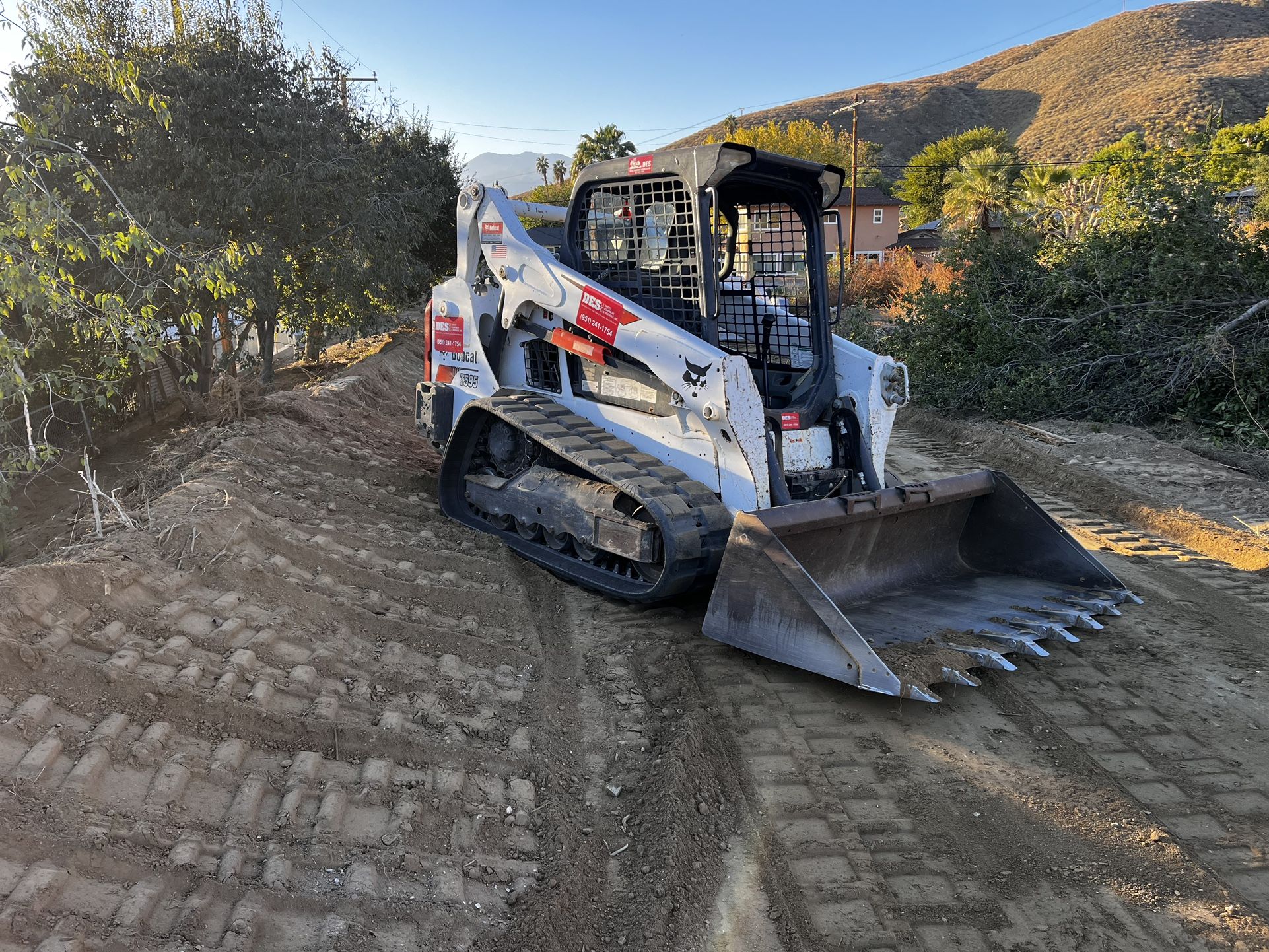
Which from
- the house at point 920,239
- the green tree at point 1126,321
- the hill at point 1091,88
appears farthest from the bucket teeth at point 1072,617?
the hill at point 1091,88

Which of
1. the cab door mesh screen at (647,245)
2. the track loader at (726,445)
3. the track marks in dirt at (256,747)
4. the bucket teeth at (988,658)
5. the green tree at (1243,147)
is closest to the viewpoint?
the track marks in dirt at (256,747)

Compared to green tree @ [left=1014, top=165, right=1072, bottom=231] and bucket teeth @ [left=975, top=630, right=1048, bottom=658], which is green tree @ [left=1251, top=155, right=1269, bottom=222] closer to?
green tree @ [left=1014, top=165, right=1072, bottom=231]

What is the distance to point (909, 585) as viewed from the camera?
532cm

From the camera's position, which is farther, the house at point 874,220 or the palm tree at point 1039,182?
the house at point 874,220

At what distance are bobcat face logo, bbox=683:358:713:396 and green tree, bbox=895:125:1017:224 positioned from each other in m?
43.7

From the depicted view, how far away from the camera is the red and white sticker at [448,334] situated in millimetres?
6902

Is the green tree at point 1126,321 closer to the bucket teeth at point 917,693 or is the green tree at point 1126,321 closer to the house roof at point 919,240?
the bucket teeth at point 917,693

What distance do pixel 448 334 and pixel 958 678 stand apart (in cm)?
470

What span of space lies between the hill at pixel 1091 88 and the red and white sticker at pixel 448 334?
195 ft

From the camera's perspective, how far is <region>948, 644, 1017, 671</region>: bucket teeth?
13.5 feet

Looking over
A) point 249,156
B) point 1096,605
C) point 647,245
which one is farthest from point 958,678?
point 249,156

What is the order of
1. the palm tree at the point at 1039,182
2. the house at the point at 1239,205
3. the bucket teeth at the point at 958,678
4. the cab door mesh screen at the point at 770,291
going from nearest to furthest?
the bucket teeth at the point at 958,678, the cab door mesh screen at the point at 770,291, the house at the point at 1239,205, the palm tree at the point at 1039,182

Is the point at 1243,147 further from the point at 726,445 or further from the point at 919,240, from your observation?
the point at 726,445

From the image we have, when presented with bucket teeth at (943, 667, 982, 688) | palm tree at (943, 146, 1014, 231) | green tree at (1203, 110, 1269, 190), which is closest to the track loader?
bucket teeth at (943, 667, 982, 688)
